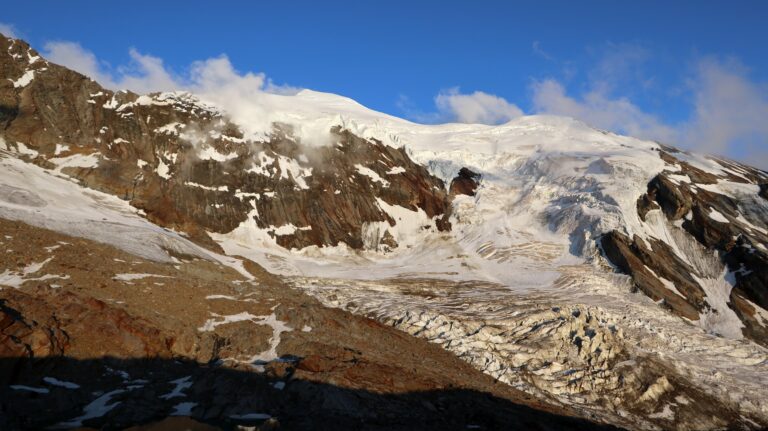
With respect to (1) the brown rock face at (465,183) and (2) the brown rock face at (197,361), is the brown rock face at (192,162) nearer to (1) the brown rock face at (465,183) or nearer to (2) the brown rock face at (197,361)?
(1) the brown rock face at (465,183)

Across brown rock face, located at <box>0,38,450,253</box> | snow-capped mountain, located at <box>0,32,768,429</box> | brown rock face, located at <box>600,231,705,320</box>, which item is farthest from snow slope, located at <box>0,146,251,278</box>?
brown rock face, located at <box>600,231,705,320</box>

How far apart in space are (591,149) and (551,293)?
5129 cm

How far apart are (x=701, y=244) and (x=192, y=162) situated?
6584 centimetres

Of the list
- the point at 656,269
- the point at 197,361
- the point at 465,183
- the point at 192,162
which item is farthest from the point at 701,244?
the point at 197,361

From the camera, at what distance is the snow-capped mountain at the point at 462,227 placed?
1740 inches

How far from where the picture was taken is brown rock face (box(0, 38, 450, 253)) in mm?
65938

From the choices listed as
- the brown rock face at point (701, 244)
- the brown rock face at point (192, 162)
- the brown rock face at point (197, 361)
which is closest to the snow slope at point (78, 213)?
the brown rock face at point (197, 361)

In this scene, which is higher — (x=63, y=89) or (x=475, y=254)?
(x=63, y=89)

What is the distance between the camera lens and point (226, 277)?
153ft

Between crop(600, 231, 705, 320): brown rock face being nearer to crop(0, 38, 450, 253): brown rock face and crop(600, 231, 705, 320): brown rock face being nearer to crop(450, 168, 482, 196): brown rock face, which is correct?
crop(0, 38, 450, 253): brown rock face

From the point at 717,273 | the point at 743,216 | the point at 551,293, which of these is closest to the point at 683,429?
the point at 551,293

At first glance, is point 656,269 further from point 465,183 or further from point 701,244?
point 465,183

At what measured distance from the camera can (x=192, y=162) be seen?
246 ft

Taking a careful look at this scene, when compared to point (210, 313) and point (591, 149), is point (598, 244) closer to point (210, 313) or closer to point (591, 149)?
point (591, 149)
